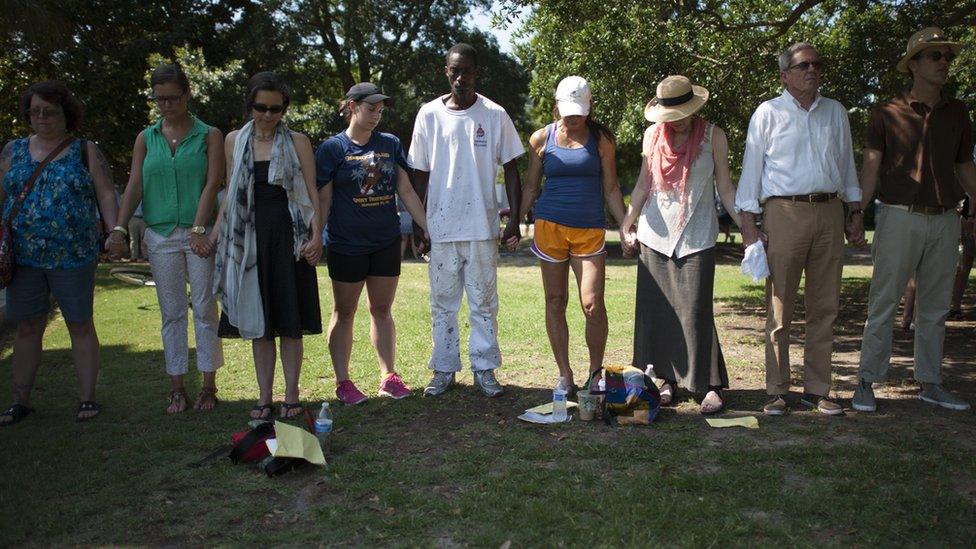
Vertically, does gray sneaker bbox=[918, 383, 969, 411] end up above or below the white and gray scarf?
below

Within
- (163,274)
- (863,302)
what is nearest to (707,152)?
(163,274)

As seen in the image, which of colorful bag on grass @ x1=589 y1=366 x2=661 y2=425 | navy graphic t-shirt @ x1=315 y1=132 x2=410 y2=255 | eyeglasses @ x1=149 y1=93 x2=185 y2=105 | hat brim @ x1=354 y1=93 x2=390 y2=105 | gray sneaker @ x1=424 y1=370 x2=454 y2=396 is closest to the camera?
colorful bag on grass @ x1=589 y1=366 x2=661 y2=425

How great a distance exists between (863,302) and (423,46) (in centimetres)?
1467

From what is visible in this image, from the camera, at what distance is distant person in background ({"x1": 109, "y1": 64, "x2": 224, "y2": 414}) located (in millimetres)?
5855

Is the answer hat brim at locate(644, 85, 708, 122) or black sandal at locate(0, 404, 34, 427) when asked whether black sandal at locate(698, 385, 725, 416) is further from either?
black sandal at locate(0, 404, 34, 427)

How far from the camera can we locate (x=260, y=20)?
23.2 meters

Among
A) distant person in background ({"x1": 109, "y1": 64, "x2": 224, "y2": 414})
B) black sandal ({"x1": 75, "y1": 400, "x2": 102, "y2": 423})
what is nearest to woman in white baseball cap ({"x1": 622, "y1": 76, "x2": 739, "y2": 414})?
distant person in background ({"x1": 109, "y1": 64, "x2": 224, "y2": 414})

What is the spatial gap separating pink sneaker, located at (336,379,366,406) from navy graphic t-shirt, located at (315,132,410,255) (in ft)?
3.04

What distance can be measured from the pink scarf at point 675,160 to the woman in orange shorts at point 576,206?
32cm

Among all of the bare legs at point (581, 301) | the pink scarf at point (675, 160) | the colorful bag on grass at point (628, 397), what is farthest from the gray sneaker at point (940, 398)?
the bare legs at point (581, 301)

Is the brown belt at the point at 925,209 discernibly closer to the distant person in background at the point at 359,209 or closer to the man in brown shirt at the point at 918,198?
the man in brown shirt at the point at 918,198

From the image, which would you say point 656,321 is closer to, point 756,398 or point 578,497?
point 756,398

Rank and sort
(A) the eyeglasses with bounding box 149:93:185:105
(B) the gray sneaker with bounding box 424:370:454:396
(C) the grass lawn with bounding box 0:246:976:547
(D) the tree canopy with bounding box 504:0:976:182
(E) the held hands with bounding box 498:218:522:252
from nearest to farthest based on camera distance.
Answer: (C) the grass lawn with bounding box 0:246:976:547 → (A) the eyeglasses with bounding box 149:93:185:105 → (E) the held hands with bounding box 498:218:522:252 → (B) the gray sneaker with bounding box 424:370:454:396 → (D) the tree canopy with bounding box 504:0:976:182

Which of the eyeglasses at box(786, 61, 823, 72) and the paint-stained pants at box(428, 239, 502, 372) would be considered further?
the paint-stained pants at box(428, 239, 502, 372)
